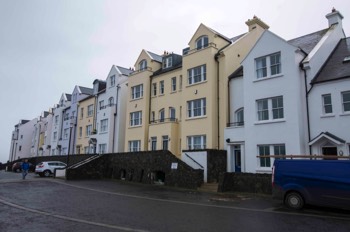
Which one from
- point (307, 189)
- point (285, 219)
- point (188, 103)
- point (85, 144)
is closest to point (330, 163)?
point (307, 189)

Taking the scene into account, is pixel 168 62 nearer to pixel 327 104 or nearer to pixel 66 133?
pixel 327 104

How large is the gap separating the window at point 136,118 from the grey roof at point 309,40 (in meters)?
17.5

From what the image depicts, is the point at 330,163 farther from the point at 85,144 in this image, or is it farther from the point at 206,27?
the point at 85,144

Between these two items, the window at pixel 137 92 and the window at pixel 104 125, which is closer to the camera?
the window at pixel 137 92

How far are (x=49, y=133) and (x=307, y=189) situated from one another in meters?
58.1

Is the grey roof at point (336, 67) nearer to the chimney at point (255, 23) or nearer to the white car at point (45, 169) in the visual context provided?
the chimney at point (255, 23)

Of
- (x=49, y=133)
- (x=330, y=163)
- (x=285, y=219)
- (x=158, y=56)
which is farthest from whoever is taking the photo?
(x=49, y=133)

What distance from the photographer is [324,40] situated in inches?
885

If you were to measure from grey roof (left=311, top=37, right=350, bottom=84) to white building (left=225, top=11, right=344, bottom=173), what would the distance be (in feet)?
1.34

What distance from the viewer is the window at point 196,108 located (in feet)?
89.3

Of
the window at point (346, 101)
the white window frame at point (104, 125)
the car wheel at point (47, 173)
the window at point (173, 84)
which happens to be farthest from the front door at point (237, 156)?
the white window frame at point (104, 125)

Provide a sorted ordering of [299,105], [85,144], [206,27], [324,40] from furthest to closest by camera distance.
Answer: [85,144], [206,27], [324,40], [299,105]

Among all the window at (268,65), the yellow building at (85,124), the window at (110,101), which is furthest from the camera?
the yellow building at (85,124)

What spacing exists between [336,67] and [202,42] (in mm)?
11996
